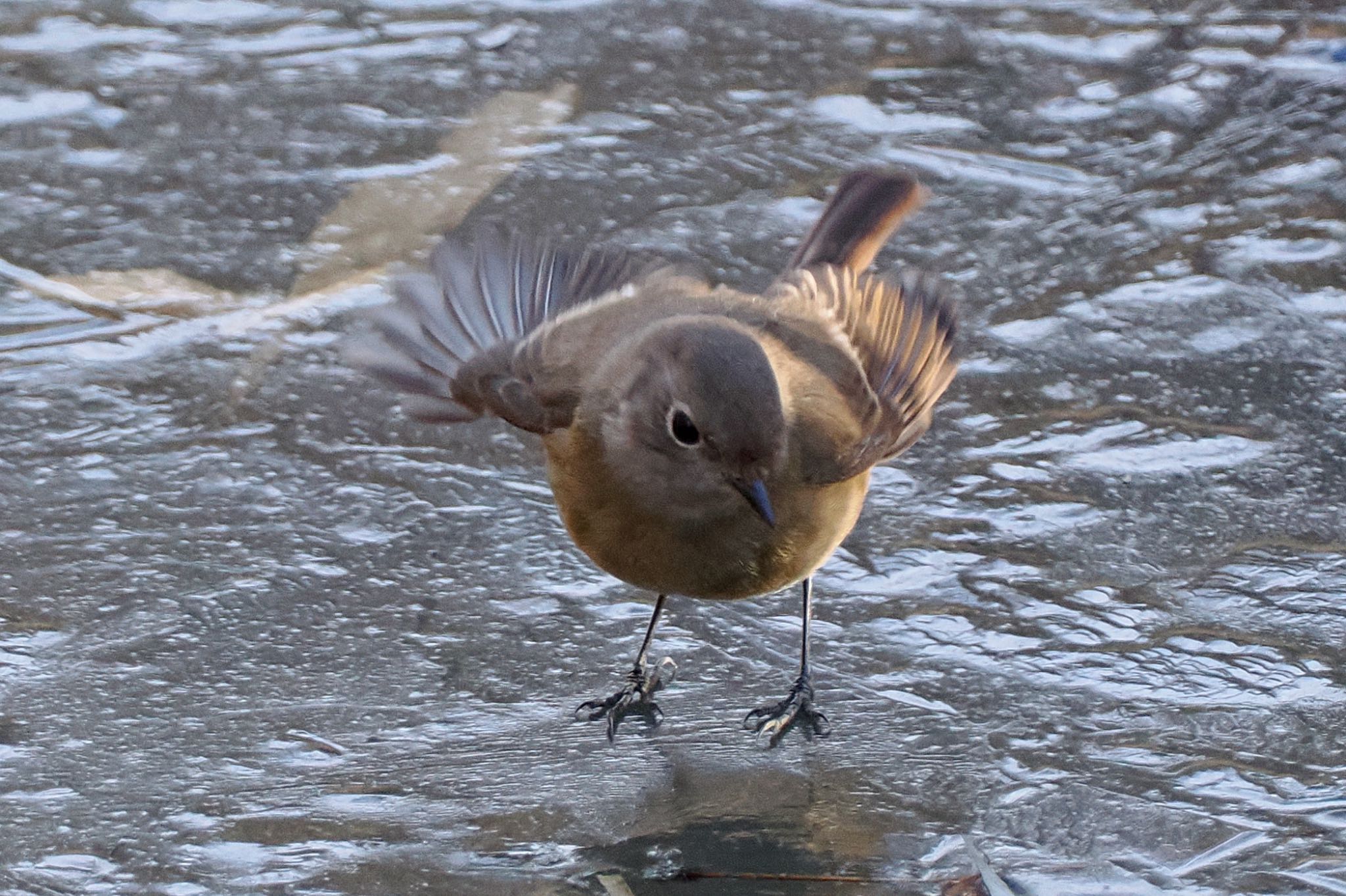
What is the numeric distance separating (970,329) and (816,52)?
7.41ft

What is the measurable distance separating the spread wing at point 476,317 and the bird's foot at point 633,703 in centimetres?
74

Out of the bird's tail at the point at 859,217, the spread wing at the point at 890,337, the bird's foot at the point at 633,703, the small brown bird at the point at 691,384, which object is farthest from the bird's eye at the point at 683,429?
the bird's tail at the point at 859,217

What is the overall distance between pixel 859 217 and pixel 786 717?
1.77 m

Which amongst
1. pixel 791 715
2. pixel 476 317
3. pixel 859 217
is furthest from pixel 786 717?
pixel 859 217

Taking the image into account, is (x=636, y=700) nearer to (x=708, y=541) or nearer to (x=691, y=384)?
(x=708, y=541)

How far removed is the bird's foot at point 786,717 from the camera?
3.92m

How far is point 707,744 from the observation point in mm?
3961

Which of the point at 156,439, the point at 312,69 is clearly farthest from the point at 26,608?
the point at 312,69

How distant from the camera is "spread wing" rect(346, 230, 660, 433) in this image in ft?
15.1

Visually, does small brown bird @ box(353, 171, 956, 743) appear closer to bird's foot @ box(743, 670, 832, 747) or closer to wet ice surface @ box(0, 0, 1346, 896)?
bird's foot @ box(743, 670, 832, 747)

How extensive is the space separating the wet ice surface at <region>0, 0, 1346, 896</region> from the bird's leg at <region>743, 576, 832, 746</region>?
0.14 ft

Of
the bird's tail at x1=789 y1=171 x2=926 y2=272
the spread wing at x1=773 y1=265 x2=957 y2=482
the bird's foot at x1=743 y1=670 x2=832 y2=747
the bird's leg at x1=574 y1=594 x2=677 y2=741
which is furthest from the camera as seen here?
the bird's tail at x1=789 y1=171 x2=926 y2=272

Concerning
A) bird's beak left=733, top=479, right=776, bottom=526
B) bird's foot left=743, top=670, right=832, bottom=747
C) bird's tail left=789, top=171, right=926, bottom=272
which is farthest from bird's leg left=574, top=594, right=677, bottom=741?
bird's tail left=789, top=171, right=926, bottom=272

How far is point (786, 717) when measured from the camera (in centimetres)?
393
